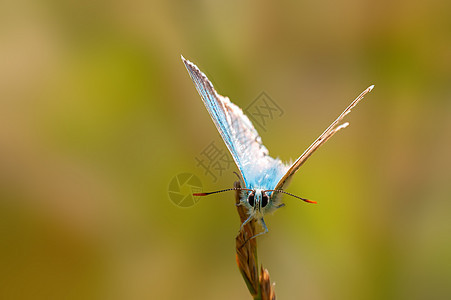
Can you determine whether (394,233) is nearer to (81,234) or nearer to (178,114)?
(178,114)

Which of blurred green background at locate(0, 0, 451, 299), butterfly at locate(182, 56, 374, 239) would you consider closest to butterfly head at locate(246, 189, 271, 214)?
butterfly at locate(182, 56, 374, 239)

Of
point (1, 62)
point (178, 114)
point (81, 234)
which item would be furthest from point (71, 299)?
point (1, 62)

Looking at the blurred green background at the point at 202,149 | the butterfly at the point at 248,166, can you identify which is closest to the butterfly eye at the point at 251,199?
the butterfly at the point at 248,166

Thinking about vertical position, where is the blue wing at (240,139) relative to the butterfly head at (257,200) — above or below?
above

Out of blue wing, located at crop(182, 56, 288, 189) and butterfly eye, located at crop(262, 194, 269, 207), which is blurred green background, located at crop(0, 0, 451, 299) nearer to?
blue wing, located at crop(182, 56, 288, 189)

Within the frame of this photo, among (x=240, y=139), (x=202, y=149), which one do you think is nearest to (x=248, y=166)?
(x=240, y=139)

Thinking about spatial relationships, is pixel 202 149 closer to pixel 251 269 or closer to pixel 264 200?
pixel 264 200

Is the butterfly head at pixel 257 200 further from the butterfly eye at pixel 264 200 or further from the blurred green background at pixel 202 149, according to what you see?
the blurred green background at pixel 202 149
